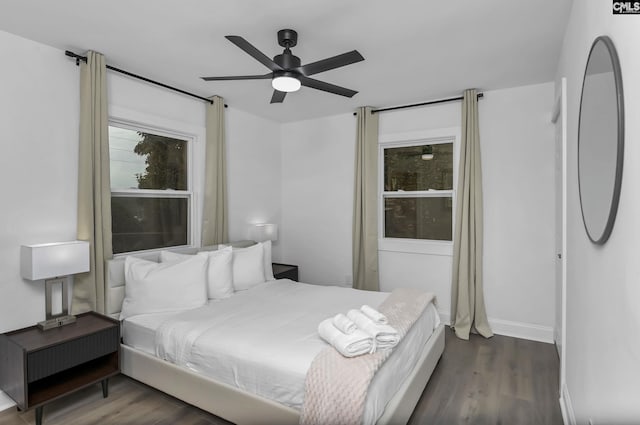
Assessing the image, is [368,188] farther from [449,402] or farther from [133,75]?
[133,75]

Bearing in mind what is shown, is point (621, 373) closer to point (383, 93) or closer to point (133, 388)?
point (133, 388)

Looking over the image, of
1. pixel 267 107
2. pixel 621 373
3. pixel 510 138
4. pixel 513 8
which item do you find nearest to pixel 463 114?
pixel 510 138

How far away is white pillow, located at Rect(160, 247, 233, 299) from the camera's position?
315 cm

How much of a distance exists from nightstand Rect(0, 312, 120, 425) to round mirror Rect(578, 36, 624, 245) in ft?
9.61

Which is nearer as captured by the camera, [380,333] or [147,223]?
[380,333]

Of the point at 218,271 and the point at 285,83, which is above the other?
the point at 285,83

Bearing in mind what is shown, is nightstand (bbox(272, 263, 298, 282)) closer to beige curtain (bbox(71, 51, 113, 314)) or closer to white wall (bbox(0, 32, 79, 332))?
beige curtain (bbox(71, 51, 113, 314))

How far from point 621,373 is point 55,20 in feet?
11.7

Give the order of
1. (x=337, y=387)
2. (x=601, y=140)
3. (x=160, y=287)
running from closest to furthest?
(x=601, y=140)
(x=337, y=387)
(x=160, y=287)

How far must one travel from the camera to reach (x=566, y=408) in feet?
7.47

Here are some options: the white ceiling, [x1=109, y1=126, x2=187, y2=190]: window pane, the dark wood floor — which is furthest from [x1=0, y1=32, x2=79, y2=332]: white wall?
the dark wood floor

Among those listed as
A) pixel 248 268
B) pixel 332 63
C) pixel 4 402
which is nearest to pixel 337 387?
pixel 332 63

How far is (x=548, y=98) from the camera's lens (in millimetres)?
3527

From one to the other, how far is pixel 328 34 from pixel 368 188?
2.15 meters
